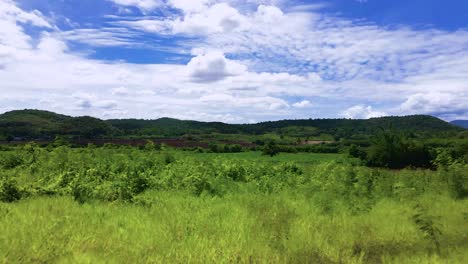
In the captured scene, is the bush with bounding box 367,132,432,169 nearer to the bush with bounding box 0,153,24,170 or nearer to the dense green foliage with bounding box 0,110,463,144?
the bush with bounding box 0,153,24,170

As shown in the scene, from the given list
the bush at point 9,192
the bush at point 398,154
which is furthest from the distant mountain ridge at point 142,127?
the bush at point 9,192

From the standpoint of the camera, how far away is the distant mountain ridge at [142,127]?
12193 cm

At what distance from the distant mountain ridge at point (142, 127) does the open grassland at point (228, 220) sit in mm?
102052

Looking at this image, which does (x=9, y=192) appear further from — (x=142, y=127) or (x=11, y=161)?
(x=142, y=127)

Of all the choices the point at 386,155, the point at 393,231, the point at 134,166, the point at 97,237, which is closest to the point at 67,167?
the point at 134,166

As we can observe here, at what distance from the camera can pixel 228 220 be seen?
9.61 metres

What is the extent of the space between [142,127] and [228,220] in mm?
171791

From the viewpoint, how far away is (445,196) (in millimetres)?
15258

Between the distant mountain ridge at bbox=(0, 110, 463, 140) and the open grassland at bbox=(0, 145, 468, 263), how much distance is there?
102 m

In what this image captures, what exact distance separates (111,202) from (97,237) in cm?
393

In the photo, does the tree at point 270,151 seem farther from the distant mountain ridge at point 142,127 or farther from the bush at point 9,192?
the bush at point 9,192

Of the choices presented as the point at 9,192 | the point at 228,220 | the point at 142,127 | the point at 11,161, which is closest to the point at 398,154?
the point at 11,161

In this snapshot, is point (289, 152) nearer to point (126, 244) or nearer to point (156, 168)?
point (156, 168)

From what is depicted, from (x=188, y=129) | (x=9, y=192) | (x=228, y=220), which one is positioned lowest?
(x=228, y=220)
